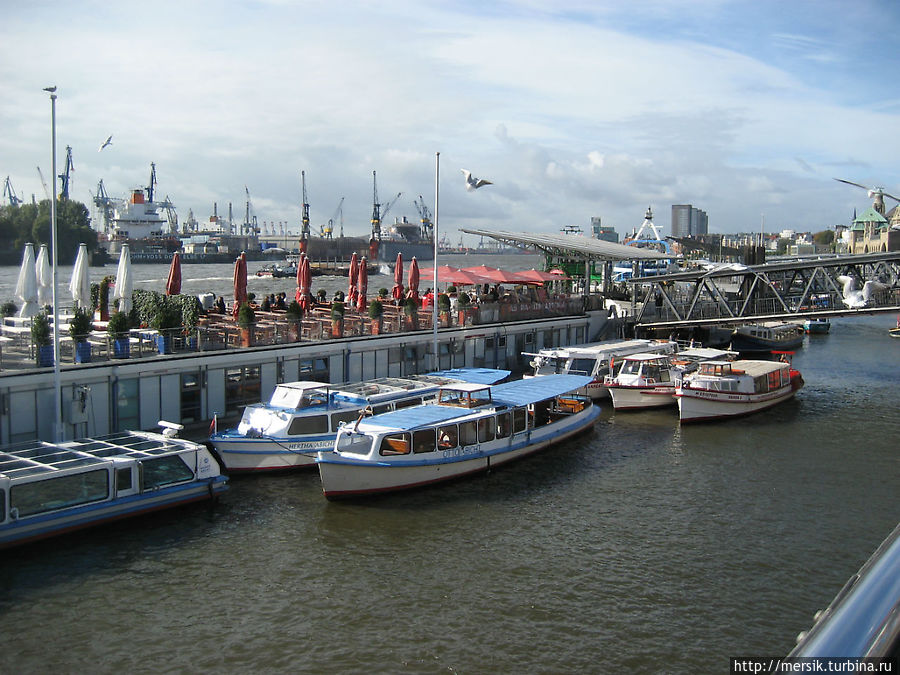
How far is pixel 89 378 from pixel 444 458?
12.5m

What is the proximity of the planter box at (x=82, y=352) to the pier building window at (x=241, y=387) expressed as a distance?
5051 millimetres

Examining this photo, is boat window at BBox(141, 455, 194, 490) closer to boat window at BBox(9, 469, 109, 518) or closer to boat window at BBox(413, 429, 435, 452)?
boat window at BBox(9, 469, 109, 518)

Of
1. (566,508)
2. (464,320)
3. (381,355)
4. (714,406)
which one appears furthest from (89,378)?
(714,406)

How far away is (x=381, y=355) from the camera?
120 feet

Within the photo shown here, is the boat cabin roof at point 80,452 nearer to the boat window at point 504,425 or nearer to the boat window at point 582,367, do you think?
the boat window at point 504,425

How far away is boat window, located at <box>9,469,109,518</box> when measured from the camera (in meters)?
19.9

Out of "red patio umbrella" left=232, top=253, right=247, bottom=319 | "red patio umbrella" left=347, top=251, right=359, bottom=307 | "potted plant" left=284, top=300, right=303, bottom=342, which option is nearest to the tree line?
"red patio umbrella" left=347, top=251, right=359, bottom=307

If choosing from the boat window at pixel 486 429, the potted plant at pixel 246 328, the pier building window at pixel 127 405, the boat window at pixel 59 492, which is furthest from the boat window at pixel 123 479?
the boat window at pixel 486 429

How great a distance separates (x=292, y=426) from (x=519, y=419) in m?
8.76

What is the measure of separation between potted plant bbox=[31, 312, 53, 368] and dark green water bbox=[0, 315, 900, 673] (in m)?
7.78

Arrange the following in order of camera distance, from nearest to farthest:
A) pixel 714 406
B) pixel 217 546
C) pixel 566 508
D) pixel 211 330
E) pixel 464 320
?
1. pixel 217 546
2. pixel 566 508
3. pixel 211 330
4. pixel 714 406
5. pixel 464 320

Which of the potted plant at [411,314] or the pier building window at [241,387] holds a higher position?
the potted plant at [411,314]

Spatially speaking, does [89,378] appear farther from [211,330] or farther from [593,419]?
[593,419]

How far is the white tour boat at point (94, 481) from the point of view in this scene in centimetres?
1984
